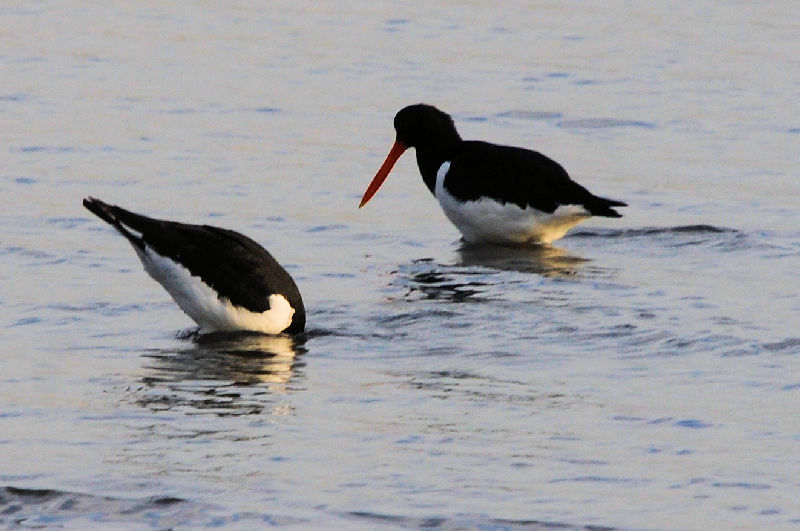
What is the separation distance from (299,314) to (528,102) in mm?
7271

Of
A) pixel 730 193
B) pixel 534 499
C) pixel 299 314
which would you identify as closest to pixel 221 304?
pixel 299 314

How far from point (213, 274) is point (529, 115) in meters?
6.98

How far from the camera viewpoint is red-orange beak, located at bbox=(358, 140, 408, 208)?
12367 millimetres

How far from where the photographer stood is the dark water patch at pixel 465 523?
19.0 feet

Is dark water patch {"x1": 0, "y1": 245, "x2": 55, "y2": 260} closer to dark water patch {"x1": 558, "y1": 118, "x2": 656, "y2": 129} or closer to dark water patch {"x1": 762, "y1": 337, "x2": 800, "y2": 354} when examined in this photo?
dark water patch {"x1": 762, "y1": 337, "x2": 800, "y2": 354}

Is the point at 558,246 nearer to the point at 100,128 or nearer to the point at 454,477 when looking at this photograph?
the point at 100,128

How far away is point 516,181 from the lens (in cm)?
→ 1164

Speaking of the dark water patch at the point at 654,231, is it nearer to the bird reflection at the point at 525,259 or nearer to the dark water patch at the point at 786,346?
the bird reflection at the point at 525,259

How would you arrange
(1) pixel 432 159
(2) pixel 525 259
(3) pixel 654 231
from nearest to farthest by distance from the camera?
(2) pixel 525 259 → (3) pixel 654 231 → (1) pixel 432 159

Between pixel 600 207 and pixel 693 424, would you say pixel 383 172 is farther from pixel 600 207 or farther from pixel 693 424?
pixel 693 424

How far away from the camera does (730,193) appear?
12.5 m

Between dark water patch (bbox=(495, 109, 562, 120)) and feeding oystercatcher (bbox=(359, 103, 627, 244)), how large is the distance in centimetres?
322

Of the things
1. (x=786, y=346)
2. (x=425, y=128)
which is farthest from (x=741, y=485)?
(x=425, y=128)

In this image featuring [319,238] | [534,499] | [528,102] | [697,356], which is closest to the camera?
[534,499]
